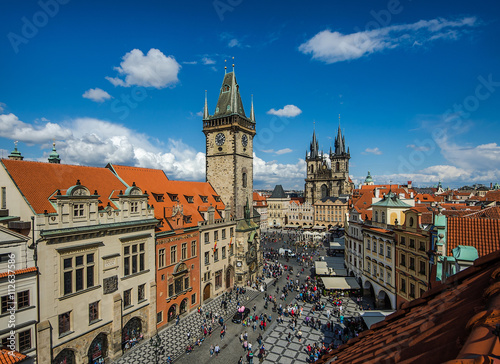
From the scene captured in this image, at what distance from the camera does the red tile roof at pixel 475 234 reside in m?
21.0

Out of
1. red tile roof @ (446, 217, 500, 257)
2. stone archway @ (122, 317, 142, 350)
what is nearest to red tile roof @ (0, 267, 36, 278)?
stone archway @ (122, 317, 142, 350)

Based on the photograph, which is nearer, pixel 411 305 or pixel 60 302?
pixel 411 305

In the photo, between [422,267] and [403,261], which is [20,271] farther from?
[403,261]

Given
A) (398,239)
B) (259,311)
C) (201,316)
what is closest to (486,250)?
(398,239)

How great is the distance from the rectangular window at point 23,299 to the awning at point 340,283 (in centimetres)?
3235

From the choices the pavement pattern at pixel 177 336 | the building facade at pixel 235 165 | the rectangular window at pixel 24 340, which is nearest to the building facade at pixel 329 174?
the building facade at pixel 235 165

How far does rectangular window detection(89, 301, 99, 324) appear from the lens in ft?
76.3

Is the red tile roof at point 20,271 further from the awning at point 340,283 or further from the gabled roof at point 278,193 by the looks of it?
the gabled roof at point 278,193

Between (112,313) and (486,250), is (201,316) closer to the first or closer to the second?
(112,313)

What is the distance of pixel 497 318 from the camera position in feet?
8.73

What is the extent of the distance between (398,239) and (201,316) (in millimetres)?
24630

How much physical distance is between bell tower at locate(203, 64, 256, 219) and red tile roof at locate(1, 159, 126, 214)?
61.2 ft

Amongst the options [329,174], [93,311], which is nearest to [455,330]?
[93,311]

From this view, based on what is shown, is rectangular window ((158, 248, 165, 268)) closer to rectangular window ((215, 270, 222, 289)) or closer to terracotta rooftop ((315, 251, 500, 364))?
rectangular window ((215, 270, 222, 289))
